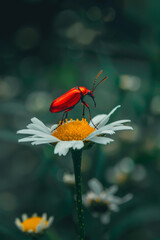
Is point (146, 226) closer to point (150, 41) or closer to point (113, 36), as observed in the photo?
point (150, 41)

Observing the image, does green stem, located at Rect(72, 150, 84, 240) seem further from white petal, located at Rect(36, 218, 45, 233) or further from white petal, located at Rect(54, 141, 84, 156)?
white petal, located at Rect(36, 218, 45, 233)

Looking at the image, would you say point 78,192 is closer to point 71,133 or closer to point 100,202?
point 71,133

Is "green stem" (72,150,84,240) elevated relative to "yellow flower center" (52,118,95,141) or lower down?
lower down

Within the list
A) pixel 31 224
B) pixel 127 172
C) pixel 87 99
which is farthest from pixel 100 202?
pixel 87 99

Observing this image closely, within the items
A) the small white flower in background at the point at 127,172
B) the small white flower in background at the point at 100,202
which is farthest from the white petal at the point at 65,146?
the small white flower in background at the point at 127,172

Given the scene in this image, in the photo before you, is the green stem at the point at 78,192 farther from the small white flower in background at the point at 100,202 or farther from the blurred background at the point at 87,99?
the small white flower in background at the point at 100,202

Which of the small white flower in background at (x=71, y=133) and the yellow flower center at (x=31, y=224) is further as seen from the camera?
the yellow flower center at (x=31, y=224)

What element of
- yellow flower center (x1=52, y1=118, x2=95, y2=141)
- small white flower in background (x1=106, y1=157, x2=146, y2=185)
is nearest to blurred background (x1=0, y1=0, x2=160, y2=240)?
small white flower in background (x1=106, y1=157, x2=146, y2=185)

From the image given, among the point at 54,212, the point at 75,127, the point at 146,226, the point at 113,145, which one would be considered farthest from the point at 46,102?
the point at 75,127
